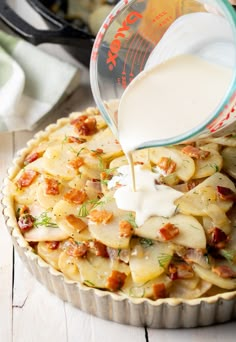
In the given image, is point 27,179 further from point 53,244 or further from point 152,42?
point 152,42

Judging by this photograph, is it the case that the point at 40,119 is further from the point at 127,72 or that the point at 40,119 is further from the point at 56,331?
the point at 56,331

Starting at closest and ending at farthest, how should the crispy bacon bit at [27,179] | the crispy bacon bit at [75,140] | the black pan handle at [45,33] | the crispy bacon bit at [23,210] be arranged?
the crispy bacon bit at [23,210] < the crispy bacon bit at [27,179] < the crispy bacon bit at [75,140] < the black pan handle at [45,33]

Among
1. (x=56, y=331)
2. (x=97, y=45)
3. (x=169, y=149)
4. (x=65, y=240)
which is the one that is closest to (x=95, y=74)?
(x=97, y=45)

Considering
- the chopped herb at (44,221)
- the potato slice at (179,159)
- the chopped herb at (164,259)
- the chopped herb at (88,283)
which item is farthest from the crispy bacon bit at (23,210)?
the chopped herb at (164,259)

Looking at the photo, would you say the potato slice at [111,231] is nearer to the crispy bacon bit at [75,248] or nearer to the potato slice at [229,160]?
the crispy bacon bit at [75,248]


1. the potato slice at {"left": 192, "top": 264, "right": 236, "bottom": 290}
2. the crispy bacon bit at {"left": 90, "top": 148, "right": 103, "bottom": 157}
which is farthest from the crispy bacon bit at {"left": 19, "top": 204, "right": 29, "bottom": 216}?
the potato slice at {"left": 192, "top": 264, "right": 236, "bottom": 290}

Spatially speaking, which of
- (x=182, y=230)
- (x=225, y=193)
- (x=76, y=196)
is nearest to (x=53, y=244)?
(x=76, y=196)
